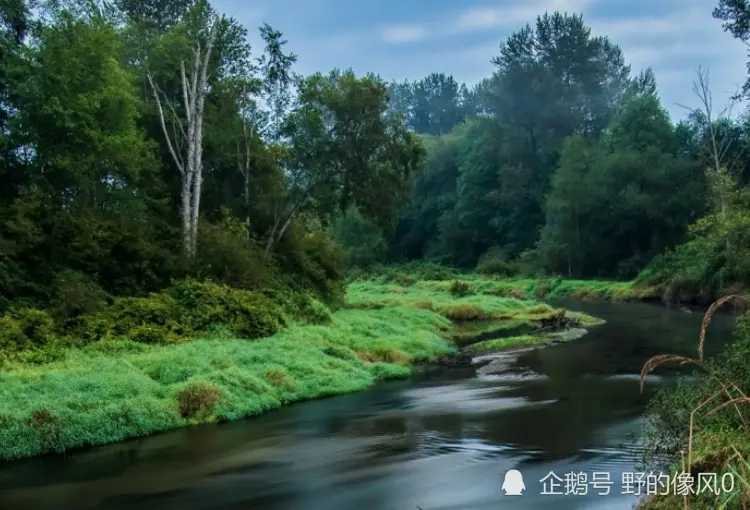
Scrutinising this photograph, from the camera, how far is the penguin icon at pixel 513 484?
970 cm

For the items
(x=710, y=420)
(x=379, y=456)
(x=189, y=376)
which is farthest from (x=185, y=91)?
(x=710, y=420)

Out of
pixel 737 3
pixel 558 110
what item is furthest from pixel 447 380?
pixel 558 110

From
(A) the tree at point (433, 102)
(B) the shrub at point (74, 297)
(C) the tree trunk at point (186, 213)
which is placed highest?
(A) the tree at point (433, 102)

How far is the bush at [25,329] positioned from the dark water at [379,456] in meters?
5.42

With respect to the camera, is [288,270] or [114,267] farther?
[288,270]

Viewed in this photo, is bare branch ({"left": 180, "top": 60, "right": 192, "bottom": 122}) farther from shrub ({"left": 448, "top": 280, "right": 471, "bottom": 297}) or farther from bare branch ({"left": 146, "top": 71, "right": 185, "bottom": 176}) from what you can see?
shrub ({"left": 448, "top": 280, "right": 471, "bottom": 297})

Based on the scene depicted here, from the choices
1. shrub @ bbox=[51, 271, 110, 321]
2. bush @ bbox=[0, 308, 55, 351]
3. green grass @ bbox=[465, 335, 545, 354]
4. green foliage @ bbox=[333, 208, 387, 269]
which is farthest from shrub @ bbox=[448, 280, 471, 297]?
bush @ bbox=[0, 308, 55, 351]

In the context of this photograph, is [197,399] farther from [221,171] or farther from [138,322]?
[221,171]

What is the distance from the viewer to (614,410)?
14516 mm

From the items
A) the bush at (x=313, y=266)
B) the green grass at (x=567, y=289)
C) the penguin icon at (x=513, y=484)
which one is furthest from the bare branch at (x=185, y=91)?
the green grass at (x=567, y=289)

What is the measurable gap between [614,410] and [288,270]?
18524mm

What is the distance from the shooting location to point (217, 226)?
2677 centimetres

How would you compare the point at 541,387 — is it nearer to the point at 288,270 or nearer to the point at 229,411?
the point at 229,411

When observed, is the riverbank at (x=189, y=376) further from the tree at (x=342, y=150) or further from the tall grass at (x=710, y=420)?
the tall grass at (x=710, y=420)
